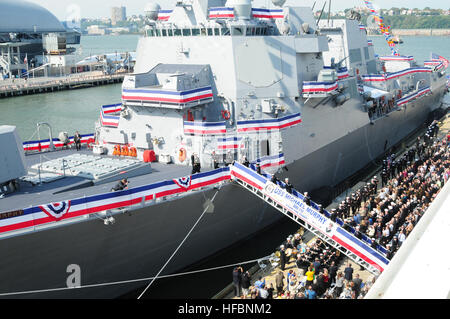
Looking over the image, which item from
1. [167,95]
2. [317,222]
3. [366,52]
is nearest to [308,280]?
[317,222]

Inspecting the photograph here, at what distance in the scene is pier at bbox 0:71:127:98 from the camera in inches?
1864

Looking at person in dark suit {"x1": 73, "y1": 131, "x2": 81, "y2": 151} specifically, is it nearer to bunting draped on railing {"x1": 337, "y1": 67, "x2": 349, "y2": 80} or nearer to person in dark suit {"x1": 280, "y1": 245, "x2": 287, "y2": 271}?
person in dark suit {"x1": 280, "y1": 245, "x2": 287, "y2": 271}

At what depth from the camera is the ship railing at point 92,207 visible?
8.73m

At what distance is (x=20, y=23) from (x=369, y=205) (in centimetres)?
6979

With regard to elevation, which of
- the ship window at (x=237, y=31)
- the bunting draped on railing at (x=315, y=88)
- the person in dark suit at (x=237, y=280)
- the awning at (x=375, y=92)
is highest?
the ship window at (x=237, y=31)

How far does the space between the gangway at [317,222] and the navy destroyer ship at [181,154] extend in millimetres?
104

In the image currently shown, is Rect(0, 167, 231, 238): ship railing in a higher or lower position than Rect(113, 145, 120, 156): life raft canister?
lower

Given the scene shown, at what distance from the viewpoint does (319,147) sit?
15.9 m

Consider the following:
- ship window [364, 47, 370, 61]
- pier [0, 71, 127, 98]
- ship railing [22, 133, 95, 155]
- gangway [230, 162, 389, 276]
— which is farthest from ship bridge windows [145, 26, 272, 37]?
pier [0, 71, 127, 98]

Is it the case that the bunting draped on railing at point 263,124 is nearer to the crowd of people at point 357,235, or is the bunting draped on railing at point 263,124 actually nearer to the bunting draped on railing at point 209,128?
the bunting draped on railing at point 209,128

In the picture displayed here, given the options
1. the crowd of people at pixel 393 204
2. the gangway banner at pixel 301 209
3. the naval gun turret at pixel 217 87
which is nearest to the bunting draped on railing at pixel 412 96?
the crowd of people at pixel 393 204

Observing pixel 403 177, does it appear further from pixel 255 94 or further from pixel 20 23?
pixel 20 23

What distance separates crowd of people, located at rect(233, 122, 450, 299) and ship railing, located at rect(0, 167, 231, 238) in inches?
97.6
